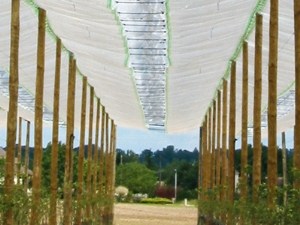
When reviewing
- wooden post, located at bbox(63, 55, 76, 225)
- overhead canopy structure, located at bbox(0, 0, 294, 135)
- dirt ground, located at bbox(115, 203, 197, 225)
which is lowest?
dirt ground, located at bbox(115, 203, 197, 225)

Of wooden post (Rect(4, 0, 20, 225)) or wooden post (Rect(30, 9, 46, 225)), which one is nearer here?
wooden post (Rect(4, 0, 20, 225))

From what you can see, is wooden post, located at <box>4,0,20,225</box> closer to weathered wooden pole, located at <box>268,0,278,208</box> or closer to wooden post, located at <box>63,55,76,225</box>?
weathered wooden pole, located at <box>268,0,278,208</box>

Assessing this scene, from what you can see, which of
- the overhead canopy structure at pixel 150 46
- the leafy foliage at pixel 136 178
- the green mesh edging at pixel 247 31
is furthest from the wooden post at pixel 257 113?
the leafy foliage at pixel 136 178

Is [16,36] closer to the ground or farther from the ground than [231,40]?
closer to the ground

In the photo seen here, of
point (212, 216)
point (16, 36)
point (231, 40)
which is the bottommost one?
point (212, 216)

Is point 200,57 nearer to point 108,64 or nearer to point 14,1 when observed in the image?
point 108,64

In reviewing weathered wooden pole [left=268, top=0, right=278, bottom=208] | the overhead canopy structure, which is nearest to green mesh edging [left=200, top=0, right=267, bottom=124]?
the overhead canopy structure

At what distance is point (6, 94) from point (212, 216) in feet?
26.8

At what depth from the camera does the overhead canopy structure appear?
14258 mm

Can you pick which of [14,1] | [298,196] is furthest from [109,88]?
[298,196]

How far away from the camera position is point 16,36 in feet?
37.4

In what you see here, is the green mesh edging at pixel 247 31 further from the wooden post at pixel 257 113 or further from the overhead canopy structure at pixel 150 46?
the wooden post at pixel 257 113

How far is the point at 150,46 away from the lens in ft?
59.5

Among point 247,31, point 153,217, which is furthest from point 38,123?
point 153,217
